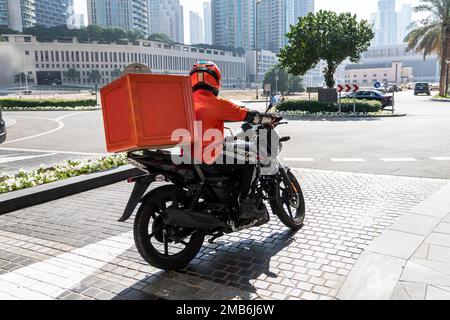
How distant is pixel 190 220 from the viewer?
11.9 feet

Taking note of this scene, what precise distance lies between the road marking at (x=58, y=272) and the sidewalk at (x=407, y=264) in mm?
2245

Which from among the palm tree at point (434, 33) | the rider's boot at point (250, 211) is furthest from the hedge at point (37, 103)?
the rider's boot at point (250, 211)

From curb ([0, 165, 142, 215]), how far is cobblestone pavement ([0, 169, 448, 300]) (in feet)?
0.53

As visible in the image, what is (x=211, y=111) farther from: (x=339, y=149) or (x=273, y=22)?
(x=273, y=22)

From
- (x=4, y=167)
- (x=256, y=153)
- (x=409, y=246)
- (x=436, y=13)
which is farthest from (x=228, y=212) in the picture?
(x=436, y=13)

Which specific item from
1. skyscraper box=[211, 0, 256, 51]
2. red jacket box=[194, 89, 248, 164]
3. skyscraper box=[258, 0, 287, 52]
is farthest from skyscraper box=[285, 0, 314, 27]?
red jacket box=[194, 89, 248, 164]

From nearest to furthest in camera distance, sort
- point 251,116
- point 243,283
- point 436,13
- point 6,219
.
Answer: point 243,283 < point 251,116 < point 6,219 < point 436,13

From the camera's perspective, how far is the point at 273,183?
4.65 m

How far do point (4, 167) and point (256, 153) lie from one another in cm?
682

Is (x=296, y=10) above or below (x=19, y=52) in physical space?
above

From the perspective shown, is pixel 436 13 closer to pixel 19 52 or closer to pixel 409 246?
pixel 409 246

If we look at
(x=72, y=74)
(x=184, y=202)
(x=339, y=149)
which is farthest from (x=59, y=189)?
(x=72, y=74)

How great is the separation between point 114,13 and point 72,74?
49669 mm

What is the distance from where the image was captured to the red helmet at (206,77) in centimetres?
374
